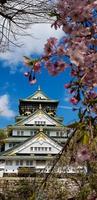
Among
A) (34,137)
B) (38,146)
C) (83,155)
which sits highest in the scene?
(34,137)

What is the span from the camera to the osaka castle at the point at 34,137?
39750 millimetres

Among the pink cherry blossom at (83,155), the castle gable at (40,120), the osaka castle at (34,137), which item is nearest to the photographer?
the pink cherry blossom at (83,155)

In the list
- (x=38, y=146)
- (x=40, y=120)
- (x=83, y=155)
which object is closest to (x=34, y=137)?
(x=38, y=146)

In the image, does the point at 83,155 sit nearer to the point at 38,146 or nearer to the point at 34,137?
the point at 34,137

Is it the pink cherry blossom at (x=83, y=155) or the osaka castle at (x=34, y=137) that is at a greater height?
the osaka castle at (x=34, y=137)

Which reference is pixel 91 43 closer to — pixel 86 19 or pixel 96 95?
pixel 86 19

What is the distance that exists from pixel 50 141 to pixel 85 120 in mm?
38441

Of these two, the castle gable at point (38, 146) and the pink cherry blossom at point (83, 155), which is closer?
the pink cherry blossom at point (83, 155)

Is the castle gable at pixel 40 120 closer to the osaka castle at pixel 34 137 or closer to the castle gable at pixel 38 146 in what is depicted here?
the osaka castle at pixel 34 137

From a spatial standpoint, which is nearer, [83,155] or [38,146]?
[83,155]

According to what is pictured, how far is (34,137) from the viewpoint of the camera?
133 ft

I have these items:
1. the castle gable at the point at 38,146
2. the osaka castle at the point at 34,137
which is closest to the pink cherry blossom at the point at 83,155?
the osaka castle at the point at 34,137

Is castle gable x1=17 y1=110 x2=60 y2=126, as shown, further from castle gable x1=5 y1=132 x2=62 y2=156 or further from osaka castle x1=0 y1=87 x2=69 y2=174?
castle gable x1=5 y1=132 x2=62 y2=156

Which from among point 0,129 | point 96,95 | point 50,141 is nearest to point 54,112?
point 0,129
